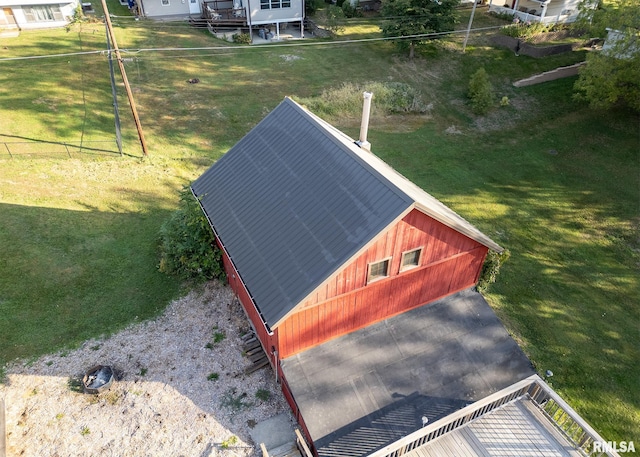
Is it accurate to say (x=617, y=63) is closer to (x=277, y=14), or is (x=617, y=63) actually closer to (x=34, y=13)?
(x=277, y=14)

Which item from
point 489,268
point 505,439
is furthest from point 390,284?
point 505,439

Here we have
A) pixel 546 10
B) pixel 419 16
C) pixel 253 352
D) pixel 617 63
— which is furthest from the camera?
pixel 546 10

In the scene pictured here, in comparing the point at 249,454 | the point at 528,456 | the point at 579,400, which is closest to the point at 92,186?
the point at 249,454

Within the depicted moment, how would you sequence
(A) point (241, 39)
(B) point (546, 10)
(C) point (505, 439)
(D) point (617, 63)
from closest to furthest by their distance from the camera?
(C) point (505, 439), (D) point (617, 63), (B) point (546, 10), (A) point (241, 39)

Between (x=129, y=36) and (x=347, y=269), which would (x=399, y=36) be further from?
(x=347, y=269)

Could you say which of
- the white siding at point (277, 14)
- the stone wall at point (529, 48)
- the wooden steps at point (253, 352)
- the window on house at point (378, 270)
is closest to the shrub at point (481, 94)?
the stone wall at point (529, 48)

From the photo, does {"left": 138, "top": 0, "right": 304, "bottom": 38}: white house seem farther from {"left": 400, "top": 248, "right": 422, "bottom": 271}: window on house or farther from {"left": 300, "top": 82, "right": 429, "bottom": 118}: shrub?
{"left": 400, "top": 248, "right": 422, "bottom": 271}: window on house

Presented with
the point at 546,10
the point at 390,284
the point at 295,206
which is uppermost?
the point at 546,10
